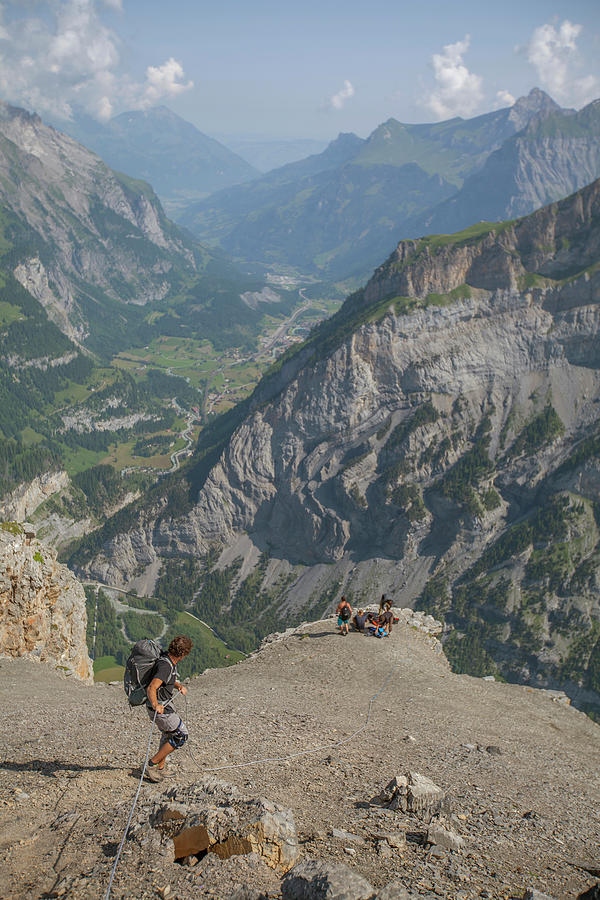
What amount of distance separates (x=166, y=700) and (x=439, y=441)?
151 m

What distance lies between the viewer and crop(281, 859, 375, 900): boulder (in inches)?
420

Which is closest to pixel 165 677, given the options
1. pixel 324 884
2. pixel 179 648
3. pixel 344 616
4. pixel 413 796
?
pixel 179 648

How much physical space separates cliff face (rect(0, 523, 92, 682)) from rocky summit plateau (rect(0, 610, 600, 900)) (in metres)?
5.33

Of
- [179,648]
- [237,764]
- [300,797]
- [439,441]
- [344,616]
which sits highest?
[439,441]

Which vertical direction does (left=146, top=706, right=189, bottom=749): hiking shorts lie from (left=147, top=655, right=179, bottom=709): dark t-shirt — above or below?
below

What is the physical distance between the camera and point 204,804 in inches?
544

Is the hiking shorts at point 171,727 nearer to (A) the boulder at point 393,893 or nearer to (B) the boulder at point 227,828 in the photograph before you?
(B) the boulder at point 227,828

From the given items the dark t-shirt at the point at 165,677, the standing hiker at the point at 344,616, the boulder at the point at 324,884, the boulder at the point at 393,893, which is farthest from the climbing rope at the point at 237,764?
the standing hiker at the point at 344,616

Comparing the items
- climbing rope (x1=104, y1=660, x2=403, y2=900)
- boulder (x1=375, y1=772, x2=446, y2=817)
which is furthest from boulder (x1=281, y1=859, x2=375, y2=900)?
boulder (x1=375, y1=772, x2=446, y2=817)

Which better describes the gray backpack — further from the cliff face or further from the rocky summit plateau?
the cliff face

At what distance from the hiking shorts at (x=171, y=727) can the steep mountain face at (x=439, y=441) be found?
13400 centimetres

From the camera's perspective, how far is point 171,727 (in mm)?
16844

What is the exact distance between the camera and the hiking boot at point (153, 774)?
1675cm

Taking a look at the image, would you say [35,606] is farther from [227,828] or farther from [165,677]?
[227,828]
